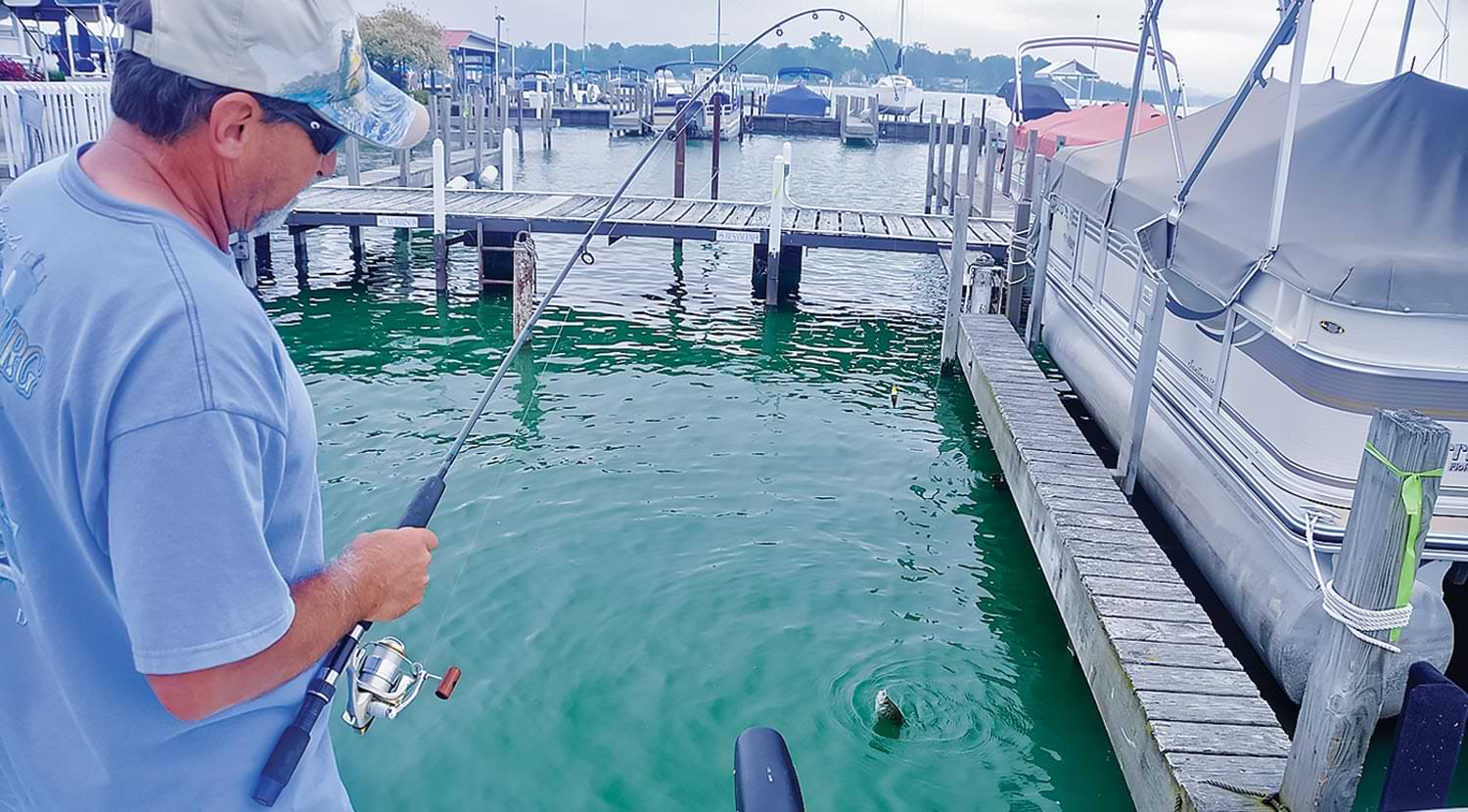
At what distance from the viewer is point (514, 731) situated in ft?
18.6

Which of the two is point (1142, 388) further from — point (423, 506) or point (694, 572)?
point (423, 506)

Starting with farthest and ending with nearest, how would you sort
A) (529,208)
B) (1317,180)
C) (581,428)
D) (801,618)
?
(529,208), (581,428), (801,618), (1317,180)

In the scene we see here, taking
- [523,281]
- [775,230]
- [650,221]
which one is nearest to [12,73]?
[650,221]

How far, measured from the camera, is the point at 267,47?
1567mm

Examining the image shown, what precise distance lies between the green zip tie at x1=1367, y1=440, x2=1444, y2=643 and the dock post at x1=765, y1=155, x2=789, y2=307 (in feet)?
38.6

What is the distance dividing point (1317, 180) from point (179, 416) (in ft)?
21.9

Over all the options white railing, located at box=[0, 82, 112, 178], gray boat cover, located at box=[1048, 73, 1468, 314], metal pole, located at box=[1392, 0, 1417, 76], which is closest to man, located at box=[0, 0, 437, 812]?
gray boat cover, located at box=[1048, 73, 1468, 314]

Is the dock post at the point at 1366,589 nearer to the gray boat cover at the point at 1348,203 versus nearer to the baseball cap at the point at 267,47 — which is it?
the gray boat cover at the point at 1348,203

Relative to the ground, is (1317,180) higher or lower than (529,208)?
higher

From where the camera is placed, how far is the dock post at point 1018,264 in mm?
13711

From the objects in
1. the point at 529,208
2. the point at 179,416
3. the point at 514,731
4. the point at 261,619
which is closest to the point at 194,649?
the point at 261,619

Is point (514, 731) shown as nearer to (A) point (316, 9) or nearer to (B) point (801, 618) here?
(B) point (801, 618)

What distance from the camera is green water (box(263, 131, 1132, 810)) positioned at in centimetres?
547

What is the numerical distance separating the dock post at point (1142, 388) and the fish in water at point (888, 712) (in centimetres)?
296
